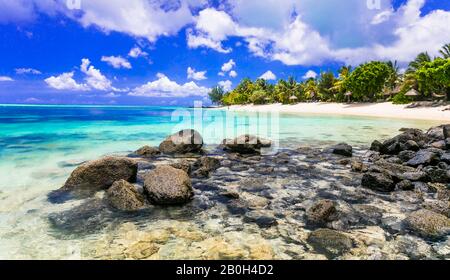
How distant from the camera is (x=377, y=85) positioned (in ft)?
150

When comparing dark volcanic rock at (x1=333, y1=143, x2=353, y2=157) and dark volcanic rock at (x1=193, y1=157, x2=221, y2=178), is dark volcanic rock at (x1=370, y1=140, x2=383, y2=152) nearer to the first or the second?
dark volcanic rock at (x1=333, y1=143, x2=353, y2=157)

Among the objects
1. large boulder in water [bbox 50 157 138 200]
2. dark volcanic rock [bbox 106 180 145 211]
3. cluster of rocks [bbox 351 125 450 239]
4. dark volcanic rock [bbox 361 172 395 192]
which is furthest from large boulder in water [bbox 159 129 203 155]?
dark volcanic rock [bbox 361 172 395 192]

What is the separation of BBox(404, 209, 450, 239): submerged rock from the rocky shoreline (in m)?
0.01

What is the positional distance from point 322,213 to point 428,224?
1628mm

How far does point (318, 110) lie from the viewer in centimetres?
5347

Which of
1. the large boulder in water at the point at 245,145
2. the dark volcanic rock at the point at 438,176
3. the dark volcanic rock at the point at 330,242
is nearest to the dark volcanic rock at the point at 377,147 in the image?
the dark volcanic rock at the point at 438,176

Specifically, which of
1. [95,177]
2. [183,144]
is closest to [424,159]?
[183,144]

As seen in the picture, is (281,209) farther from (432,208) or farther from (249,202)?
(432,208)

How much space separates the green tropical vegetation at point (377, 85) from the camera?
3534 cm

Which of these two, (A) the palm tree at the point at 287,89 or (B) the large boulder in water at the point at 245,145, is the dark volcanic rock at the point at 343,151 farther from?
(A) the palm tree at the point at 287,89

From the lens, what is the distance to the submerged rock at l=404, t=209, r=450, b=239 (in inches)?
188

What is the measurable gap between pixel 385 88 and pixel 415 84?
12098mm

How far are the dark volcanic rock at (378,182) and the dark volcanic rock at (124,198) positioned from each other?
4981 millimetres

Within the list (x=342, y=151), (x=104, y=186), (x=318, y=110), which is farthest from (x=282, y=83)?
(x=104, y=186)
